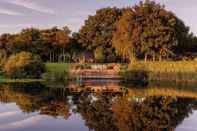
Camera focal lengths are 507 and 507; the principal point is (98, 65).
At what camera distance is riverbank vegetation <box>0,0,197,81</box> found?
59781 millimetres

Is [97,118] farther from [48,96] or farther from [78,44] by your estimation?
[78,44]

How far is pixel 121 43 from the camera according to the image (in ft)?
226

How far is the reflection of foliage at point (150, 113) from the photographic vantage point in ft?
60.9

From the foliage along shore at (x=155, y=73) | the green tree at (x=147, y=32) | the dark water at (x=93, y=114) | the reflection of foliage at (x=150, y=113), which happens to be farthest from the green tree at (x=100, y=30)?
the reflection of foliage at (x=150, y=113)

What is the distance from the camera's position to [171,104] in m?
28.2

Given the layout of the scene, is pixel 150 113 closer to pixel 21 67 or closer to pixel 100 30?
pixel 21 67

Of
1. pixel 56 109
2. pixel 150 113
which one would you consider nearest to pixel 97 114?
pixel 150 113

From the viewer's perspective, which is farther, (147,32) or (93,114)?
(147,32)

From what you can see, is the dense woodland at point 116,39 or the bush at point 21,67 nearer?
the bush at point 21,67

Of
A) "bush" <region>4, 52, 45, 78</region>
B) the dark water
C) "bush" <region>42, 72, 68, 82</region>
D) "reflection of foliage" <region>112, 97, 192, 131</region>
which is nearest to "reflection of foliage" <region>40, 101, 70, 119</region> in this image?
the dark water

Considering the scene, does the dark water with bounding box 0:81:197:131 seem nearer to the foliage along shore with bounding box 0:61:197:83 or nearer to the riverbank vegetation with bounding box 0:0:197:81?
the foliage along shore with bounding box 0:61:197:83

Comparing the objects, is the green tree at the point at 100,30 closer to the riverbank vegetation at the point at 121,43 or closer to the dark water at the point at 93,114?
the riverbank vegetation at the point at 121,43

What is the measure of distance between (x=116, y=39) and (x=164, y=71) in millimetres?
13875

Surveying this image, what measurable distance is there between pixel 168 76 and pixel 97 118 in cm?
3618
